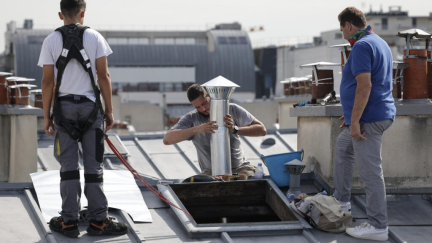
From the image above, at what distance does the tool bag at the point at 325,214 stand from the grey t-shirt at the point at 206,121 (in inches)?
64.5

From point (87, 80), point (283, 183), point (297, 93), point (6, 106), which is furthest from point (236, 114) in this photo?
point (297, 93)

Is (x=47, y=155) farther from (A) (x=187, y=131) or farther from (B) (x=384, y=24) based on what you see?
(B) (x=384, y=24)

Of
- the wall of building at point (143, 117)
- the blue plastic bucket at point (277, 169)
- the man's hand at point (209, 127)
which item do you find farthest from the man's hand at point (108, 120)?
the wall of building at point (143, 117)

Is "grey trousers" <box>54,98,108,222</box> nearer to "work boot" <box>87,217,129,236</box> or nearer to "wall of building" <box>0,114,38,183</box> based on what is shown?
"work boot" <box>87,217,129,236</box>

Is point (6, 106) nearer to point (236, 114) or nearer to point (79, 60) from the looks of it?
point (236, 114)

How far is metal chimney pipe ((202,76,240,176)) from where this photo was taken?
18.7 ft

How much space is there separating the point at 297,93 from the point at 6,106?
32.7 ft

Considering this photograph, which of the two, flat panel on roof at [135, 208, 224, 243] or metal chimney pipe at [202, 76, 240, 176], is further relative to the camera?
metal chimney pipe at [202, 76, 240, 176]

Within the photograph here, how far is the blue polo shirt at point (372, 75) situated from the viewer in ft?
15.7

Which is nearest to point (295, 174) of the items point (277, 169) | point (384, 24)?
point (277, 169)

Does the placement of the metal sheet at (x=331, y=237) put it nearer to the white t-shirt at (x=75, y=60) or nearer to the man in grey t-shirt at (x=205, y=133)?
the man in grey t-shirt at (x=205, y=133)

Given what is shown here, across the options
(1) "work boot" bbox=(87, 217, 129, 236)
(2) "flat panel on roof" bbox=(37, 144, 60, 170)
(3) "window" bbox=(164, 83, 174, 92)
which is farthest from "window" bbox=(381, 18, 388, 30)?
(1) "work boot" bbox=(87, 217, 129, 236)

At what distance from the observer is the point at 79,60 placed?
4.54 meters

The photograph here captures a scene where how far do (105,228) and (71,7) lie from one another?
5.64ft
